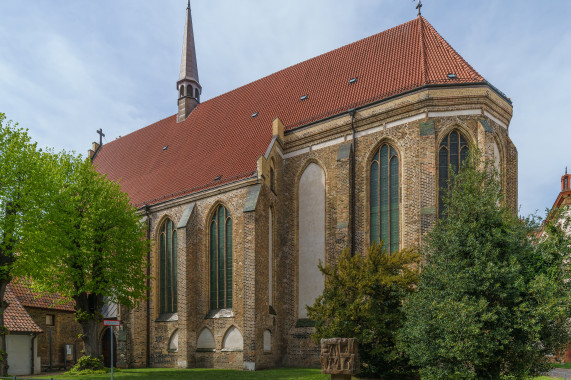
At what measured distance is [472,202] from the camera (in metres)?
13.3

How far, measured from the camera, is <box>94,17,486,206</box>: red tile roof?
845 inches

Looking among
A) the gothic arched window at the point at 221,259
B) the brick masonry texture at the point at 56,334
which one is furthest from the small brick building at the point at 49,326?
the gothic arched window at the point at 221,259

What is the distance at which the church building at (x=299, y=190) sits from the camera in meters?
19.4

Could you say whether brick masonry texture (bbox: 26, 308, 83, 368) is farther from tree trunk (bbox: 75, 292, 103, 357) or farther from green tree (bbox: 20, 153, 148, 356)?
green tree (bbox: 20, 153, 148, 356)

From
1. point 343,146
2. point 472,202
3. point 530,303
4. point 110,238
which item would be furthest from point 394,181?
point 110,238

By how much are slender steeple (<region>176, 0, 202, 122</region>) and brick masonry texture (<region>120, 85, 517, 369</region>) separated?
10.4 m

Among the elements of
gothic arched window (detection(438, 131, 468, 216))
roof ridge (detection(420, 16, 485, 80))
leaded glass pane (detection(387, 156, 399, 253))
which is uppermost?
roof ridge (detection(420, 16, 485, 80))

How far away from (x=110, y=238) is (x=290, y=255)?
767 cm

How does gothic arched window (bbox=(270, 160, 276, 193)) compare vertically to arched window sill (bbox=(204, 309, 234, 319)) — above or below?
above

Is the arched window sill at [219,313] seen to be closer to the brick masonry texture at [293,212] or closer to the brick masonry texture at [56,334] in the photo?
the brick masonry texture at [293,212]

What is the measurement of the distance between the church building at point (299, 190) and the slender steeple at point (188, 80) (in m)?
6.66

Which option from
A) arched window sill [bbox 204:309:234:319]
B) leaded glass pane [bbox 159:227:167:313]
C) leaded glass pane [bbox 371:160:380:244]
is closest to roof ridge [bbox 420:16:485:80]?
leaded glass pane [bbox 371:160:380:244]

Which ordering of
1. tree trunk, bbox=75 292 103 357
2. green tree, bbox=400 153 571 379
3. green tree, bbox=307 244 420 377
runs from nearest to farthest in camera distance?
1. green tree, bbox=400 153 571 379
2. green tree, bbox=307 244 420 377
3. tree trunk, bbox=75 292 103 357

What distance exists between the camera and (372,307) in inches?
603
